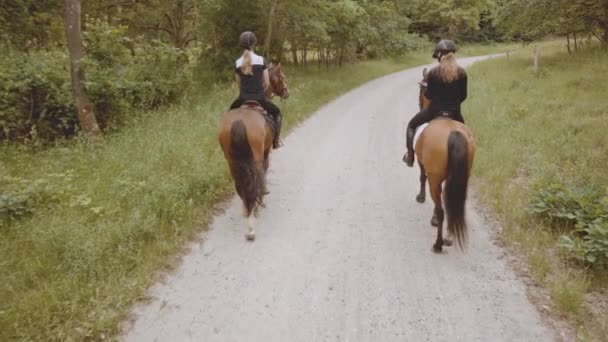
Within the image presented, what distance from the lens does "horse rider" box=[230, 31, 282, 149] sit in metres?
5.55

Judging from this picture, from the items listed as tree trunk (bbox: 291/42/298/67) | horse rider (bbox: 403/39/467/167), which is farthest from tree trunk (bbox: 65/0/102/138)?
tree trunk (bbox: 291/42/298/67)

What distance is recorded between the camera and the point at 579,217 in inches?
192

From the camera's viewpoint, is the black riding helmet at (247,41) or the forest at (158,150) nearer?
the forest at (158,150)

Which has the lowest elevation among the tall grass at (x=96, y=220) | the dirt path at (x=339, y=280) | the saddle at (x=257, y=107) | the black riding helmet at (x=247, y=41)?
the dirt path at (x=339, y=280)

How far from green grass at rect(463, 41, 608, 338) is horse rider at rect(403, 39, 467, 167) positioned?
175cm

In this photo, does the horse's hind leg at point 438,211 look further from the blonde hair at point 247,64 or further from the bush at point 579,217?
the blonde hair at point 247,64

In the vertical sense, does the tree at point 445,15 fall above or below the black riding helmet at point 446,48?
above

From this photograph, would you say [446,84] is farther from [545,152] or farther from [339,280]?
[545,152]

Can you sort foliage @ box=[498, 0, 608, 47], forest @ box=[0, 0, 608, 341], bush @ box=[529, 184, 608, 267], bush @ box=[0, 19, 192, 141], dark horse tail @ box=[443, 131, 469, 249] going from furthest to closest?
foliage @ box=[498, 0, 608, 47], bush @ box=[0, 19, 192, 141], dark horse tail @ box=[443, 131, 469, 249], bush @ box=[529, 184, 608, 267], forest @ box=[0, 0, 608, 341]

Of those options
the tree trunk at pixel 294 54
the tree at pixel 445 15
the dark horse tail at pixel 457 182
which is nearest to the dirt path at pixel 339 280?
the dark horse tail at pixel 457 182

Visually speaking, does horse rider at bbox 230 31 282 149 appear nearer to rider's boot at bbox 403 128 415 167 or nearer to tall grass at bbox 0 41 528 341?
tall grass at bbox 0 41 528 341

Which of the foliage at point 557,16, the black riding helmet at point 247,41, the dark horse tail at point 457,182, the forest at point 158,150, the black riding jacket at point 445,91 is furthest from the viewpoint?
the foliage at point 557,16

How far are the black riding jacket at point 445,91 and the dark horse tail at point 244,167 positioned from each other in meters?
2.48

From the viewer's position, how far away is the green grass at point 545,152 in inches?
164
